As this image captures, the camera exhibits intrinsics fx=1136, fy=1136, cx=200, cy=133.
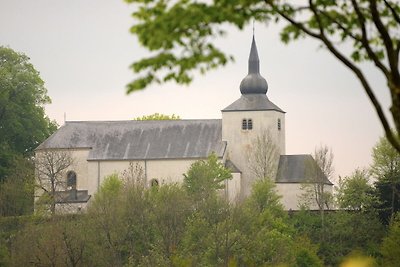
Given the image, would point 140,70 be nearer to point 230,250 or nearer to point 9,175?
→ point 230,250

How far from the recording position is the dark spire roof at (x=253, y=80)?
273 feet

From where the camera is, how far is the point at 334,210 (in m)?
69.7

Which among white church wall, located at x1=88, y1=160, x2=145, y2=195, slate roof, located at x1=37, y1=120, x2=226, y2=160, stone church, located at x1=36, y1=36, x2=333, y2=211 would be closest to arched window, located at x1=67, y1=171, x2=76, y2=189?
stone church, located at x1=36, y1=36, x2=333, y2=211

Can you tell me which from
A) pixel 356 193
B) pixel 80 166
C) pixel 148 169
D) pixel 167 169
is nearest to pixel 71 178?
pixel 80 166

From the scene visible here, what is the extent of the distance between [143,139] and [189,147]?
3.82 meters

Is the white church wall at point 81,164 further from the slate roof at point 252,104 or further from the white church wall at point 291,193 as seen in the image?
the white church wall at point 291,193

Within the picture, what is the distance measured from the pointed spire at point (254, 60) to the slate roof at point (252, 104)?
6.91ft

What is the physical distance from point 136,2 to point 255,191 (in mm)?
57591

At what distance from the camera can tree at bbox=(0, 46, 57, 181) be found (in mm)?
82625

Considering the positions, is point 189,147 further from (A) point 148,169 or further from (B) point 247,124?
(B) point 247,124

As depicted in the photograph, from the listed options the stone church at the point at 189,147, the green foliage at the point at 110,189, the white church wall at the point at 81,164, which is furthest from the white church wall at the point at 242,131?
the green foliage at the point at 110,189

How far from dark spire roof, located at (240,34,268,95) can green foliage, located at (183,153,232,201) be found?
877cm

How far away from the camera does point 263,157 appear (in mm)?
79812

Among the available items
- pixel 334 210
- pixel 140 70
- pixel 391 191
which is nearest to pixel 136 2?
pixel 140 70
